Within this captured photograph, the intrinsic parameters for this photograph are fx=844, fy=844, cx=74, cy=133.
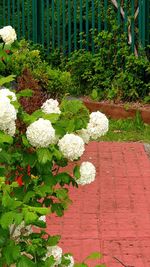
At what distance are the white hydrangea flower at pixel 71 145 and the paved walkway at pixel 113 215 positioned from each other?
7.49 ft

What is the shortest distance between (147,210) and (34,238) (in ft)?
11.9

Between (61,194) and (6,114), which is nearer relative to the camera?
(6,114)

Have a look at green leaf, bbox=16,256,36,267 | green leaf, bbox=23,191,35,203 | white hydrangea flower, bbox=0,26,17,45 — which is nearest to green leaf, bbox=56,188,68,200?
green leaf, bbox=23,191,35,203

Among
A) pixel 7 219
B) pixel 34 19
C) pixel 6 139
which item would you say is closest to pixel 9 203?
pixel 7 219

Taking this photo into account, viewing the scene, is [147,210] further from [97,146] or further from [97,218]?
[97,146]

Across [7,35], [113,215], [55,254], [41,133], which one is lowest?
[113,215]

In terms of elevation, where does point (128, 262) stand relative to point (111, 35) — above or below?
above

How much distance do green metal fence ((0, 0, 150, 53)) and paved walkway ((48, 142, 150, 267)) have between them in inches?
117

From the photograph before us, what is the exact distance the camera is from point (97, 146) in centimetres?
977

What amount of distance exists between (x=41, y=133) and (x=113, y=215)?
148 inches

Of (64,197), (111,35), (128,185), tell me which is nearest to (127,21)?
(111,35)

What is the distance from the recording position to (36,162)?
354cm

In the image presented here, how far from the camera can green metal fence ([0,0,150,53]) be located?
11766 mm

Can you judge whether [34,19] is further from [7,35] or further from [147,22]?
[7,35]
